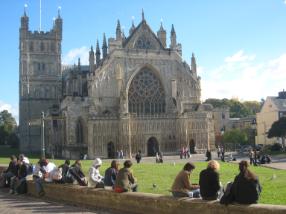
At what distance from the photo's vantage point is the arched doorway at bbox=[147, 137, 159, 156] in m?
75.1

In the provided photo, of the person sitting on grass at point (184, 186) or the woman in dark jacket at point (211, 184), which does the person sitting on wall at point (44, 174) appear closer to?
the person sitting on grass at point (184, 186)

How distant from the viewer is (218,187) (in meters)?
12.9

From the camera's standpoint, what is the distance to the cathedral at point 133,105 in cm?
7181

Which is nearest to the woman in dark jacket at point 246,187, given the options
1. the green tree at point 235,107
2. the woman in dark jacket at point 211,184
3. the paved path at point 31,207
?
the woman in dark jacket at point 211,184

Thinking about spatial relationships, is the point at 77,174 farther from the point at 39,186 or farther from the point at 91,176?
the point at 39,186

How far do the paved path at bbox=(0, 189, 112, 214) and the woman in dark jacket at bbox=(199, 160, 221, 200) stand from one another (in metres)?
4.71

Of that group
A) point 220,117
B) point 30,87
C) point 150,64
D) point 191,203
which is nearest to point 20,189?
point 191,203

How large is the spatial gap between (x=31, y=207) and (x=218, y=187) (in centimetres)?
783

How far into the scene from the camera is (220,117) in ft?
398

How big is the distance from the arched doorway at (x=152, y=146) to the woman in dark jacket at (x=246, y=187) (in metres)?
63.2

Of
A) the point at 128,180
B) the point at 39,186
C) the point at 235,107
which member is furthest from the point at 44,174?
the point at 235,107

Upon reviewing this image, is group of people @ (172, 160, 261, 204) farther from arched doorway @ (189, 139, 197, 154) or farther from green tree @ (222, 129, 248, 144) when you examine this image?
green tree @ (222, 129, 248, 144)

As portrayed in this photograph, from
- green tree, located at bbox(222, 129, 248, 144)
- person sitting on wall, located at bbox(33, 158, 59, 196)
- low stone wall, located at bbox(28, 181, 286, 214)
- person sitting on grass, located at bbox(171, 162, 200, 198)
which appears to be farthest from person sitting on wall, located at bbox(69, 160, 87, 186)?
green tree, located at bbox(222, 129, 248, 144)

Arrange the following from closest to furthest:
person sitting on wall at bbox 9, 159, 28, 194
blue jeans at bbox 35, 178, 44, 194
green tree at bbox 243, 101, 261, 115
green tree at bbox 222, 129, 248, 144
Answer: blue jeans at bbox 35, 178, 44, 194, person sitting on wall at bbox 9, 159, 28, 194, green tree at bbox 222, 129, 248, 144, green tree at bbox 243, 101, 261, 115
